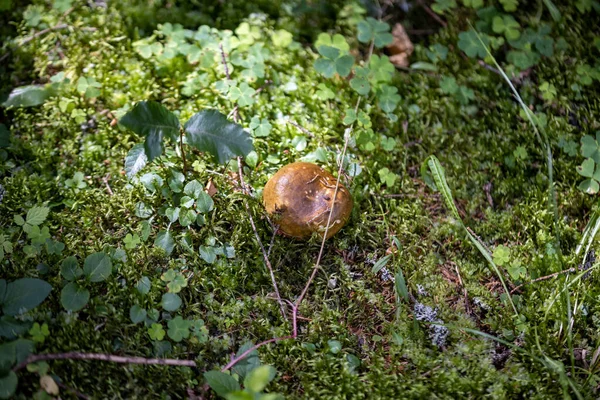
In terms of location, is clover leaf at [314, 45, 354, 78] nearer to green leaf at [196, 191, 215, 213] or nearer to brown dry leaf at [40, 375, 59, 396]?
green leaf at [196, 191, 215, 213]

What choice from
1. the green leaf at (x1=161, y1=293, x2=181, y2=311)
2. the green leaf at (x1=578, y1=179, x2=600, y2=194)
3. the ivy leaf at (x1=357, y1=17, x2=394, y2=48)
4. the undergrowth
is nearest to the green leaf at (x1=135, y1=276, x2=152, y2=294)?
the undergrowth

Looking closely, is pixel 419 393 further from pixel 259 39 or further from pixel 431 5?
pixel 431 5

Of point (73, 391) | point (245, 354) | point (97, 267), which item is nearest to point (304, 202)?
point (245, 354)

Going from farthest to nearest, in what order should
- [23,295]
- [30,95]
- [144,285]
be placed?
[30,95], [144,285], [23,295]

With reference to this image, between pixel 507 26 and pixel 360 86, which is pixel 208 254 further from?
pixel 507 26

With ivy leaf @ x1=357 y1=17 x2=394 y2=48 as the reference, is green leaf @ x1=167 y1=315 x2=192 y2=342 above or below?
below

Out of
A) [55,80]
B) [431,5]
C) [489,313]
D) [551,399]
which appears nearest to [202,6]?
[55,80]
